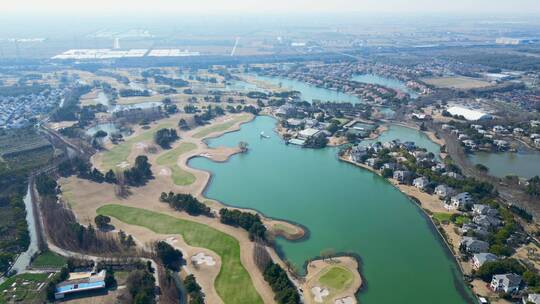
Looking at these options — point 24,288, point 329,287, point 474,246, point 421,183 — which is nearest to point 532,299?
point 474,246

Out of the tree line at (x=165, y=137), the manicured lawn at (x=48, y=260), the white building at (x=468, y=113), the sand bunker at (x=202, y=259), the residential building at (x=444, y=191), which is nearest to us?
the manicured lawn at (x=48, y=260)

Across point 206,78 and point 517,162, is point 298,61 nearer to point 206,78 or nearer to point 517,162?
point 206,78

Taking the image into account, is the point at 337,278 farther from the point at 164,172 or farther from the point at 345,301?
the point at 164,172

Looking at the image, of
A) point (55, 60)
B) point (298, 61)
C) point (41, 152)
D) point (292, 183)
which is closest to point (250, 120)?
point (292, 183)

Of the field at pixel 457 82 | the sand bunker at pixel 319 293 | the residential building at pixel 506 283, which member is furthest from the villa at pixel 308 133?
the field at pixel 457 82

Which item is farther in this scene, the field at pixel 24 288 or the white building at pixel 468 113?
the white building at pixel 468 113

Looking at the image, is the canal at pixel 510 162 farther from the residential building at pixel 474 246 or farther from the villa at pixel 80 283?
the villa at pixel 80 283

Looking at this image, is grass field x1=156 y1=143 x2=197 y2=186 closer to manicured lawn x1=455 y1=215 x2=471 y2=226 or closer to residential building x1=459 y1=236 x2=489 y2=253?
manicured lawn x1=455 y1=215 x2=471 y2=226
